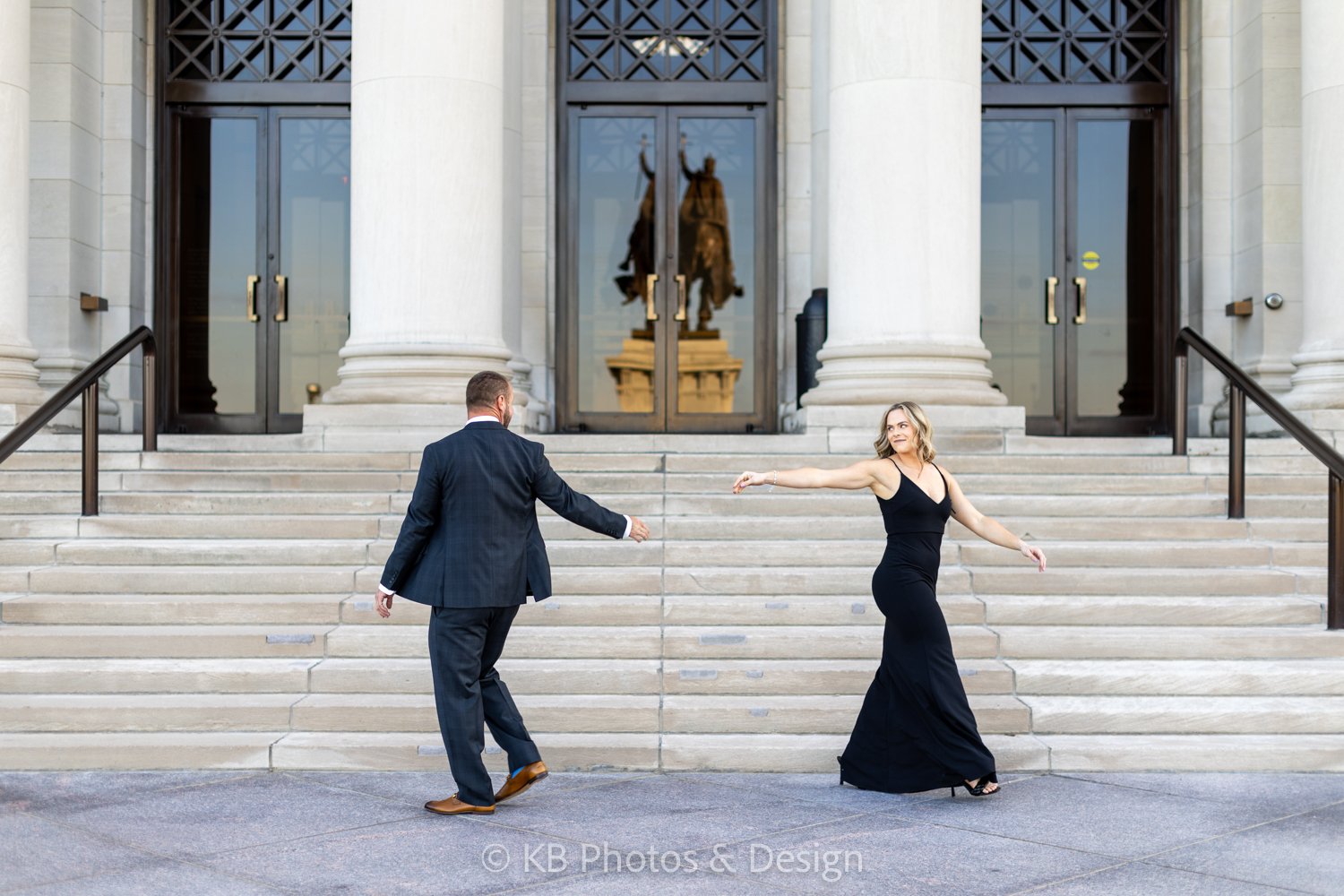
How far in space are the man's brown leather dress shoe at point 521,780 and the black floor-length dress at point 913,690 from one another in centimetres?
136

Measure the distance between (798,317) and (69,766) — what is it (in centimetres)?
835

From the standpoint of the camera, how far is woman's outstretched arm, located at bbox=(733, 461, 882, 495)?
242 inches

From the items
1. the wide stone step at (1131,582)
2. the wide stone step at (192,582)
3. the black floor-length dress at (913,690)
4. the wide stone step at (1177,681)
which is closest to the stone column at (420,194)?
the wide stone step at (192,582)

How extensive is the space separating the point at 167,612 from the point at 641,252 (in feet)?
25.2

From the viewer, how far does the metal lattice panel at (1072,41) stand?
1458 cm

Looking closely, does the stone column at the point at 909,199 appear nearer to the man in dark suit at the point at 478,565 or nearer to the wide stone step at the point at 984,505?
the wide stone step at the point at 984,505

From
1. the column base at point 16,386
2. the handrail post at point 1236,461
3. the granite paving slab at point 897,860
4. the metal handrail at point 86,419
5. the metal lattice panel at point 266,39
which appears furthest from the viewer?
the metal lattice panel at point 266,39

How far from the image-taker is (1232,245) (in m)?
14.2

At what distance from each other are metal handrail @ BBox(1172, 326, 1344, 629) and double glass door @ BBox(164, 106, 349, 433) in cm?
819

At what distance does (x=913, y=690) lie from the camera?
20.3ft

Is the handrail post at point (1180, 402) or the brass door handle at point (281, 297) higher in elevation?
the brass door handle at point (281, 297)

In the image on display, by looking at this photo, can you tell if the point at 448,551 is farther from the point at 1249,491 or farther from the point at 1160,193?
the point at 1160,193

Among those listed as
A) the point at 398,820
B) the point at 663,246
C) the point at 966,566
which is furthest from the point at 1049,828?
the point at 663,246

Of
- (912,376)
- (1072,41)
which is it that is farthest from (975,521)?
(1072,41)
